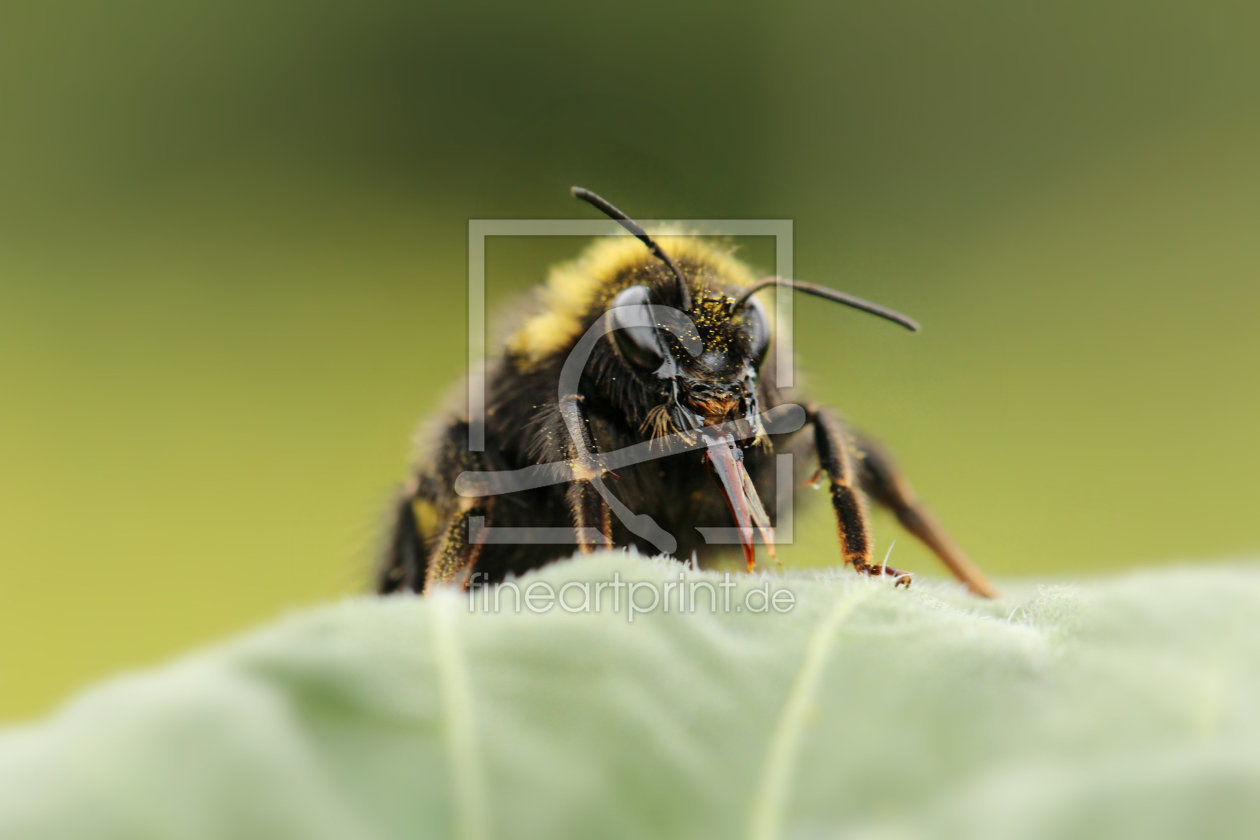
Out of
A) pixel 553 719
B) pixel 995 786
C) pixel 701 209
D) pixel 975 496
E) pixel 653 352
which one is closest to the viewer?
pixel 995 786

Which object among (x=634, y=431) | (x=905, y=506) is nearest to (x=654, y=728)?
(x=634, y=431)

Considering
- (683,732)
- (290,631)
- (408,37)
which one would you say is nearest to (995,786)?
(683,732)

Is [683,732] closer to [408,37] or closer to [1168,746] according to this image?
[1168,746]

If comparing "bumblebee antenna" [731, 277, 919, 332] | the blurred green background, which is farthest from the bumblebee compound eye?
the blurred green background

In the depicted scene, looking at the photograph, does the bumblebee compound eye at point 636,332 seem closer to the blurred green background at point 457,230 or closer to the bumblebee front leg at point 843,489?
the bumblebee front leg at point 843,489

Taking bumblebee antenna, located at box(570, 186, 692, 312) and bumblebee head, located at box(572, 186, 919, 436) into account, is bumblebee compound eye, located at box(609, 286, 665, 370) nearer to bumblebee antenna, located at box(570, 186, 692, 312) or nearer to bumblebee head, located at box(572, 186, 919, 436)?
bumblebee head, located at box(572, 186, 919, 436)

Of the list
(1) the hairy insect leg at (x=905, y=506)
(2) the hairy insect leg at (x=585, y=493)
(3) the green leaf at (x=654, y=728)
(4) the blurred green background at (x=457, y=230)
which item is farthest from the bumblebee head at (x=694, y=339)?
(4) the blurred green background at (x=457, y=230)
